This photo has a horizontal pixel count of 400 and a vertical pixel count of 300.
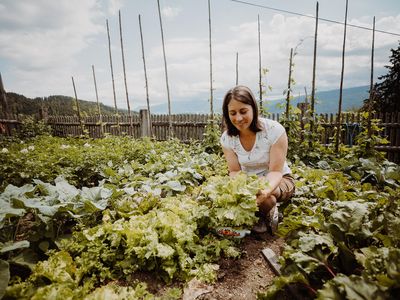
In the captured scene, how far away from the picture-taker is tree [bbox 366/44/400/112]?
60.6ft

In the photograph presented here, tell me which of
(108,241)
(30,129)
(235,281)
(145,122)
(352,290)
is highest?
(145,122)

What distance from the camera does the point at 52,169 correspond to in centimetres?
459

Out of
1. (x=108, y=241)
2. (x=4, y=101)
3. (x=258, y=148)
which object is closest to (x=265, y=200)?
(x=258, y=148)

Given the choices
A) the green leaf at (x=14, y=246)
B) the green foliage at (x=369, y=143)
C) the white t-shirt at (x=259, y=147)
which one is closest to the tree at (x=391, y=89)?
the green foliage at (x=369, y=143)

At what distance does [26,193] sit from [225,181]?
2.31 metres

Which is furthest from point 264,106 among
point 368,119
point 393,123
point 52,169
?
point 52,169

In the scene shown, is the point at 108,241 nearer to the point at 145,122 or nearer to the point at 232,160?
the point at 232,160

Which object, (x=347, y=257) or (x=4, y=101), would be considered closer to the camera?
(x=347, y=257)

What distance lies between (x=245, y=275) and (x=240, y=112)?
181 cm

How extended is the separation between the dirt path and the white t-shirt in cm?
105

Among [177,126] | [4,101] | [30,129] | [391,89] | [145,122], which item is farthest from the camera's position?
[391,89]

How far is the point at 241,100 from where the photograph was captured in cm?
288

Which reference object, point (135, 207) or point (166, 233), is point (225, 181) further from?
point (135, 207)

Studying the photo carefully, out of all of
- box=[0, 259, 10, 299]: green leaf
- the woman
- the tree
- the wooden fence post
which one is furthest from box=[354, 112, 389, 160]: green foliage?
the tree
